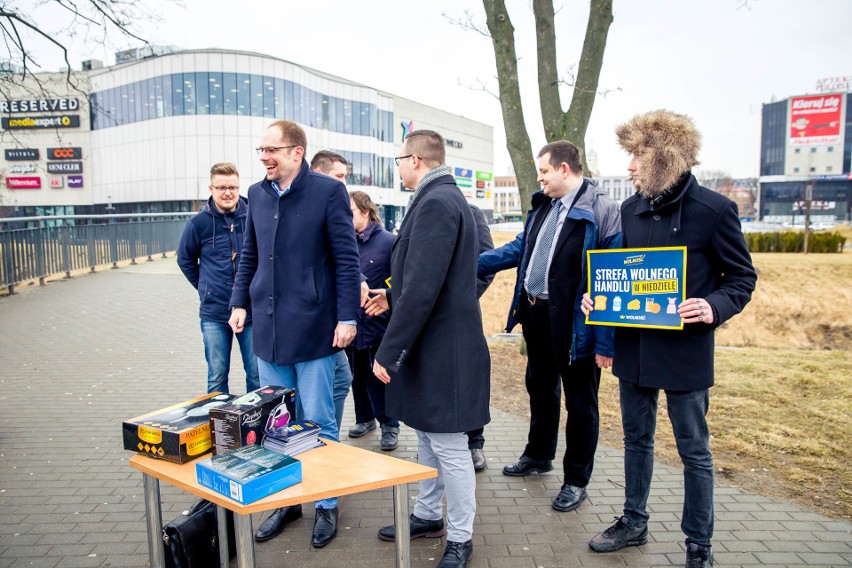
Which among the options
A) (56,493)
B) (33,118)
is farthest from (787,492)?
(33,118)

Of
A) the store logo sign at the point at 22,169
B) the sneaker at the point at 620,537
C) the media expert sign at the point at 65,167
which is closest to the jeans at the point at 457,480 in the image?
the sneaker at the point at 620,537

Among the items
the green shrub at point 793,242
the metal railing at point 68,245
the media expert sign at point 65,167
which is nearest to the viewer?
the metal railing at point 68,245

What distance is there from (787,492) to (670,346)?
6.64ft

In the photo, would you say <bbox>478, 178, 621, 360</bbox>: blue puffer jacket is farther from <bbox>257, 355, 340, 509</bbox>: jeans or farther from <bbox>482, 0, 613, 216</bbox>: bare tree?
<bbox>482, 0, 613, 216</bbox>: bare tree

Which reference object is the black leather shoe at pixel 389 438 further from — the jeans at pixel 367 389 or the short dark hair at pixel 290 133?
the short dark hair at pixel 290 133

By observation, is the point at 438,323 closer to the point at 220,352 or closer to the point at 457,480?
the point at 457,480

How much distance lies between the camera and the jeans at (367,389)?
204 inches

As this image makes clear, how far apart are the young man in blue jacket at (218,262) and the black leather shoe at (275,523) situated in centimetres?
141

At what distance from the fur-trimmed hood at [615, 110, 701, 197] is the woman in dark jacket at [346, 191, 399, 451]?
2402 millimetres

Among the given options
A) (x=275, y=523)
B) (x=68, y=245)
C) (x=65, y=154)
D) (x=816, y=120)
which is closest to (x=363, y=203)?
(x=275, y=523)

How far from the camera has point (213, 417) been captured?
9.93ft

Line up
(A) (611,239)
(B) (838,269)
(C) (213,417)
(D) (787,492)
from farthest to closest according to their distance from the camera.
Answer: (B) (838,269) → (D) (787,492) → (A) (611,239) → (C) (213,417)

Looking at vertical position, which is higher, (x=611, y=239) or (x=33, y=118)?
(x=33, y=118)

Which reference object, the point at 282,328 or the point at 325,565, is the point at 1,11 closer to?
the point at 282,328
